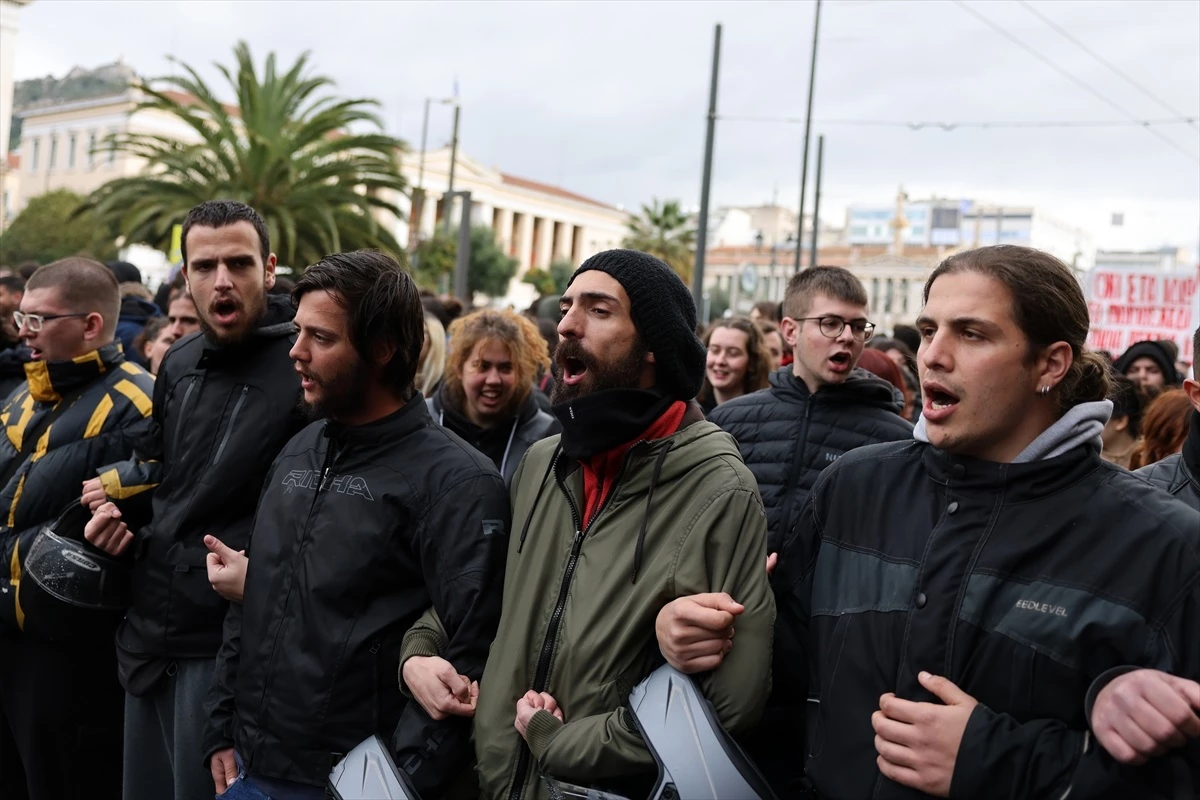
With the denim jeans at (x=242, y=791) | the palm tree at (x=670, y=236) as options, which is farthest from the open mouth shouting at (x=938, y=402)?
the palm tree at (x=670, y=236)

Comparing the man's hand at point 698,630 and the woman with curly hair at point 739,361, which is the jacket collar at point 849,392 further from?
the man's hand at point 698,630

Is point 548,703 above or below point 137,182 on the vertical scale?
below

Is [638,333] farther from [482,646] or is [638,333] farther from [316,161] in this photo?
[316,161]

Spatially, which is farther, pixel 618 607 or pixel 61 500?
pixel 61 500

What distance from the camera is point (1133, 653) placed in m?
2.18

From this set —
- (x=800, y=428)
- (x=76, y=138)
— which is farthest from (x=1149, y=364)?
(x=76, y=138)

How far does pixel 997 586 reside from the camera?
7.64ft

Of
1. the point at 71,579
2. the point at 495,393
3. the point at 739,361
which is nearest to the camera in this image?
the point at 71,579

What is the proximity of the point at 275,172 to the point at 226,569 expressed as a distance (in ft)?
73.8

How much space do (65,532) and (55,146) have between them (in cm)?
9168

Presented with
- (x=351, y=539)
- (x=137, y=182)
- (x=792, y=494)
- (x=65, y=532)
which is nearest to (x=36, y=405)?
(x=65, y=532)

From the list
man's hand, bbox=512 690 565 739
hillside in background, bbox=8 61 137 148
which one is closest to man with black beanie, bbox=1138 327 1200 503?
man's hand, bbox=512 690 565 739

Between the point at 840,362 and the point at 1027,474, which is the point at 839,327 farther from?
the point at 1027,474

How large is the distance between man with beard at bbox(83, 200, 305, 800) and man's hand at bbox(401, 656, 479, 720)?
1.23 meters
